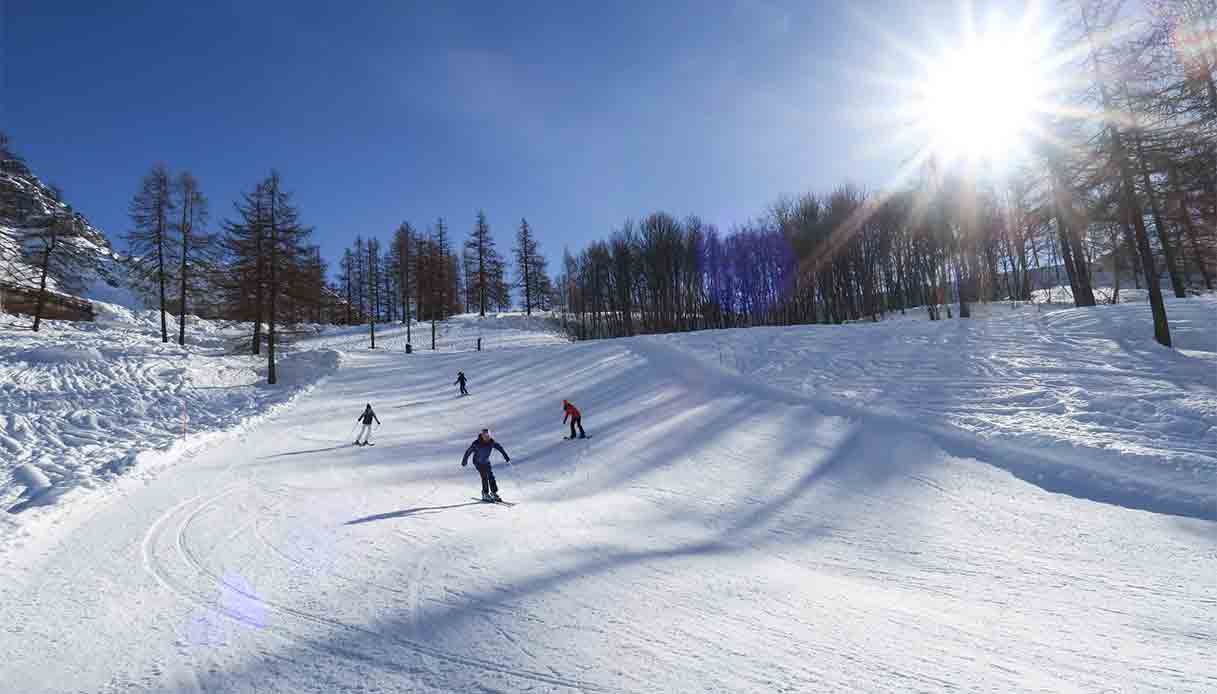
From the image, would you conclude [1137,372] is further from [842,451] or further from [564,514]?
[564,514]

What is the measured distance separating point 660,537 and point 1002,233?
49651mm

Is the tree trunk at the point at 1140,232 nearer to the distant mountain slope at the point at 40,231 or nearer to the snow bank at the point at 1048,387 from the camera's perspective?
the snow bank at the point at 1048,387

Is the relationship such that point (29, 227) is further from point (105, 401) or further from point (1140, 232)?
point (1140, 232)

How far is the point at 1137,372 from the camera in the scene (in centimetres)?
1373

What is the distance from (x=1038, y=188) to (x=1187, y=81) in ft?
26.2

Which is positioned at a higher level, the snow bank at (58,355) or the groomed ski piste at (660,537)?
the snow bank at (58,355)

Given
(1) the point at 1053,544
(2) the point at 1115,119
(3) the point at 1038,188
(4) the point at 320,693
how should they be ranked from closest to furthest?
(4) the point at 320,693
(1) the point at 1053,544
(2) the point at 1115,119
(3) the point at 1038,188

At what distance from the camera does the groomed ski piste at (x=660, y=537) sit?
13.6 ft

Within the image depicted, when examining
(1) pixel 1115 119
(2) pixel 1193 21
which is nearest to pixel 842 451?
(1) pixel 1115 119

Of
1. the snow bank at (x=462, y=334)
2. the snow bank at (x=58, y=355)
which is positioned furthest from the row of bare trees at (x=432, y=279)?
the snow bank at (x=58, y=355)

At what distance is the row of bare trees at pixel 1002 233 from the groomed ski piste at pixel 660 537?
216 inches

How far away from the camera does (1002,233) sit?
4203 centimetres

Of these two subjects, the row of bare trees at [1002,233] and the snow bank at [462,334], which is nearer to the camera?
the row of bare trees at [1002,233]

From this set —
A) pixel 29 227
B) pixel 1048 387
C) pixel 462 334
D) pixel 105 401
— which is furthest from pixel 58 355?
pixel 1048 387
